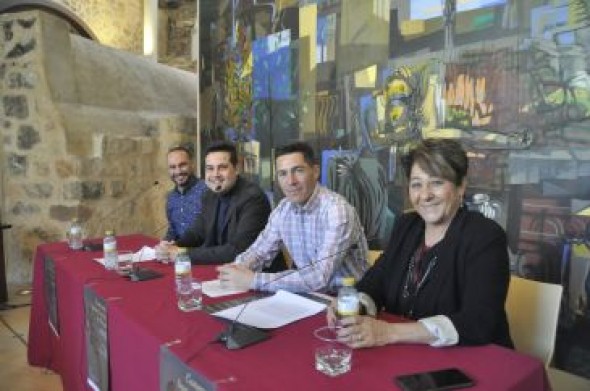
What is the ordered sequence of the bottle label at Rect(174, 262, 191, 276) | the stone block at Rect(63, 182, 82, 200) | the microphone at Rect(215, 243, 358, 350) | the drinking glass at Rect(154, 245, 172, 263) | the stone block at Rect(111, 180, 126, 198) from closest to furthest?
the microphone at Rect(215, 243, 358, 350) < the bottle label at Rect(174, 262, 191, 276) < the drinking glass at Rect(154, 245, 172, 263) < the stone block at Rect(63, 182, 82, 200) < the stone block at Rect(111, 180, 126, 198)

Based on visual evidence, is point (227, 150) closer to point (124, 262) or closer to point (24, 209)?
point (124, 262)

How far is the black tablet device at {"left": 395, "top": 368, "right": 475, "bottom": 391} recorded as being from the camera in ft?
3.64

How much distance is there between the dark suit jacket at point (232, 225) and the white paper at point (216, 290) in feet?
1.63

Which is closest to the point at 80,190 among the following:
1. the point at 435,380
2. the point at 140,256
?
the point at 140,256

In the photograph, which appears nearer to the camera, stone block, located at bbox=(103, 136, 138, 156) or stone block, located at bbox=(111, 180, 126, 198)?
stone block, located at bbox=(103, 136, 138, 156)

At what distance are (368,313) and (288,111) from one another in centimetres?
278

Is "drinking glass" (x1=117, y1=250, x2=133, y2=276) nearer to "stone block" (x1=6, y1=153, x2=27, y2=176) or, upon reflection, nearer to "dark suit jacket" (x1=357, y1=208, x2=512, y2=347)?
"dark suit jacket" (x1=357, y1=208, x2=512, y2=347)

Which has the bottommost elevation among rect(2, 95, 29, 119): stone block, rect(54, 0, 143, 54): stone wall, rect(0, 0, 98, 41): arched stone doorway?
rect(2, 95, 29, 119): stone block

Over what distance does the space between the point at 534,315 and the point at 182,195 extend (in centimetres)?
266

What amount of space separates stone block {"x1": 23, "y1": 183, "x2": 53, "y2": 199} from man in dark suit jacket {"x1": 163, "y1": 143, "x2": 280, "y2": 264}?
2.24 meters

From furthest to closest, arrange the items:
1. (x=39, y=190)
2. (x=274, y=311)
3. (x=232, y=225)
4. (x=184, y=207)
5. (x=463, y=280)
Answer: (x=39, y=190) < (x=184, y=207) < (x=232, y=225) < (x=274, y=311) < (x=463, y=280)

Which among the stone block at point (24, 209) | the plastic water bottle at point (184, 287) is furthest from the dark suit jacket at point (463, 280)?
the stone block at point (24, 209)

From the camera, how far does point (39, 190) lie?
479 cm

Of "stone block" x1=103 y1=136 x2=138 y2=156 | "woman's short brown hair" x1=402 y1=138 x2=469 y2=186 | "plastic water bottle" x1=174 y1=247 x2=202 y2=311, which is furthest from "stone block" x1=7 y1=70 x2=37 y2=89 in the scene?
"woman's short brown hair" x1=402 y1=138 x2=469 y2=186
